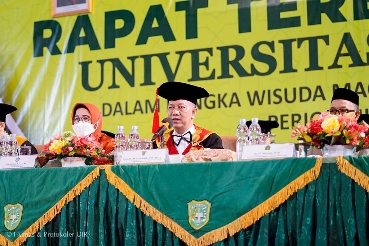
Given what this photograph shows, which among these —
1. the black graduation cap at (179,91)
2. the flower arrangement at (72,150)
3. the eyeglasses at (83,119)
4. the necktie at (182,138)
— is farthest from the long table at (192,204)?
the eyeglasses at (83,119)

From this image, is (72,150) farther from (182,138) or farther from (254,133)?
(182,138)

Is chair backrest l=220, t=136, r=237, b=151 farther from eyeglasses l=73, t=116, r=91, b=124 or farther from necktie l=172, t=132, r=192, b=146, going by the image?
eyeglasses l=73, t=116, r=91, b=124

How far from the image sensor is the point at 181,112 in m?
4.53

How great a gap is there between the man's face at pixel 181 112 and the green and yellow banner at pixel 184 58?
1112 millimetres

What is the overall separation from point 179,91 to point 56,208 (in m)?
1.53

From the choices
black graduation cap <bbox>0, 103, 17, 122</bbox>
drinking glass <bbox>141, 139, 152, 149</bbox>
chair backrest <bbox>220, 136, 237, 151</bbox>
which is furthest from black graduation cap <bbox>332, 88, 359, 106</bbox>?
black graduation cap <bbox>0, 103, 17, 122</bbox>

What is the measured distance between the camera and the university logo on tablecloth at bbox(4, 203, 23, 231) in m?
3.33

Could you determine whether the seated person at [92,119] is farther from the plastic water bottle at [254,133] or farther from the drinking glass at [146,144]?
the plastic water bottle at [254,133]

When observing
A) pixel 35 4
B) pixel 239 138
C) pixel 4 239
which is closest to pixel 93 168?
pixel 4 239

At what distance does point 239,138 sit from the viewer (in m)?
3.54

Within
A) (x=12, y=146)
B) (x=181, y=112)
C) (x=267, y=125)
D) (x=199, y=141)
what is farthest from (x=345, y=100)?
(x=12, y=146)

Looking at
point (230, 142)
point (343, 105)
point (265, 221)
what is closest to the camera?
point (265, 221)

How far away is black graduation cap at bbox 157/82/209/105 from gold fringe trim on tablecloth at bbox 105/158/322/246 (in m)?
1.44

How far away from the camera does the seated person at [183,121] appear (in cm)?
449
